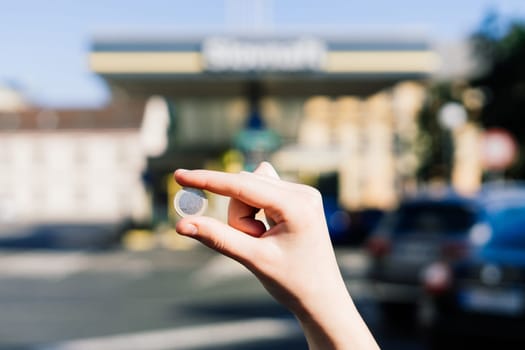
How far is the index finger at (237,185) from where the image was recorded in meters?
1.32

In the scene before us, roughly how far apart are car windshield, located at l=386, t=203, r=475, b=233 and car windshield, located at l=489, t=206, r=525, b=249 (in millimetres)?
1141

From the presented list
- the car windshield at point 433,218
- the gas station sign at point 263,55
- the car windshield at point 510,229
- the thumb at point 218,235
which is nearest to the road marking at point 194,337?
the car windshield at point 433,218

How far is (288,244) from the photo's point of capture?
1.38 m

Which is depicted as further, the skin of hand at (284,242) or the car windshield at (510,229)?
the car windshield at (510,229)

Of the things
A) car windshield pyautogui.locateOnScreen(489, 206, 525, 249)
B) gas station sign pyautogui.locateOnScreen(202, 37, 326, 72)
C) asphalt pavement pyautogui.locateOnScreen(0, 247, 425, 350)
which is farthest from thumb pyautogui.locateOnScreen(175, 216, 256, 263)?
gas station sign pyautogui.locateOnScreen(202, 37, 326, 72)

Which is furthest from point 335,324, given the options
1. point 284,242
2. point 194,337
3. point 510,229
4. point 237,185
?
point 194,337

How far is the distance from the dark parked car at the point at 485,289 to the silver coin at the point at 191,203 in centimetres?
654

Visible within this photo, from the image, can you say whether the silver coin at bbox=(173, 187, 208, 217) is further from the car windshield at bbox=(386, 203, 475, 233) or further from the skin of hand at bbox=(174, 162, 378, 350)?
the car windshield at bbox=(386, 203, 475, 233)

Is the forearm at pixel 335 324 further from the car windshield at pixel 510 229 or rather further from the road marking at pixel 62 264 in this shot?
the road marking at pixel 62 264

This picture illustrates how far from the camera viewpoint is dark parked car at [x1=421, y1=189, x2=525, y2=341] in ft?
24.6

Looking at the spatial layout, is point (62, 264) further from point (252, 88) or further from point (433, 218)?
point (433, 218)

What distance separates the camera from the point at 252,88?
27453 mm

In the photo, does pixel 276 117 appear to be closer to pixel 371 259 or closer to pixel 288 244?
pixel 371 259

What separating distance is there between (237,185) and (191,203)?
73 mm
